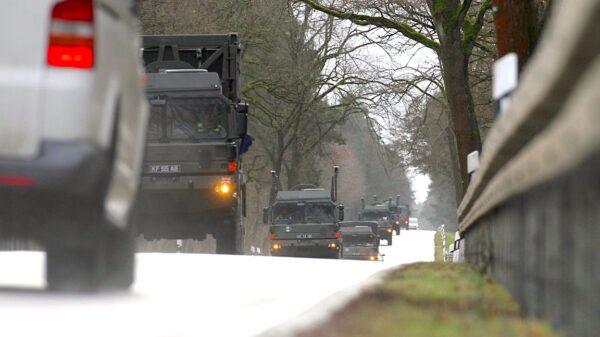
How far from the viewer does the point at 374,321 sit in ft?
20.1

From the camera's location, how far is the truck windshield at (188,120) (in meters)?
24.6

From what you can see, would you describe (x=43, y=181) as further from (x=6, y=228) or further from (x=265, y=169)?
(x=265, y=169)

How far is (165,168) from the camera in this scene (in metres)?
24.8

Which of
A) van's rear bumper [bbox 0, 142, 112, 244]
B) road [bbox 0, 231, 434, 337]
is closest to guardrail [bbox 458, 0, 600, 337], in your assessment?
road [bbox 0, 231, 434, 337]

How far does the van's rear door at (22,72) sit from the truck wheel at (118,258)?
161cm

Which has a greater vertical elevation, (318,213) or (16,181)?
(318,213)

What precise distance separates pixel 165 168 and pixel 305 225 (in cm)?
1978

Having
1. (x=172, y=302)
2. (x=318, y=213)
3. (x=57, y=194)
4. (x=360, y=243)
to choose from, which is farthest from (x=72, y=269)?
(x=360, y=243)

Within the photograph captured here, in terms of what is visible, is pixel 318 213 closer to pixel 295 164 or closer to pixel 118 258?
pixel 295 164

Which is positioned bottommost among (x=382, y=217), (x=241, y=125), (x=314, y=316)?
(x=314, y=316)

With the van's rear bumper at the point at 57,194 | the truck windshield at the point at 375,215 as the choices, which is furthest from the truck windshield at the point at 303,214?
the truck windshield at the point at 375,215

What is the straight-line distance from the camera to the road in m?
7.00

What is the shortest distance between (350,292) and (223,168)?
16.1 m

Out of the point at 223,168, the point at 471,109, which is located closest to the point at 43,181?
the point at 223,168
